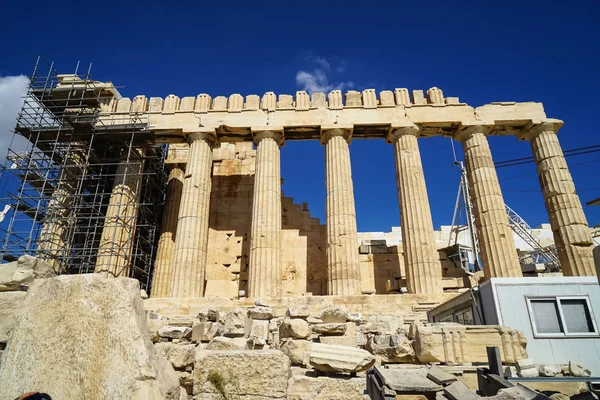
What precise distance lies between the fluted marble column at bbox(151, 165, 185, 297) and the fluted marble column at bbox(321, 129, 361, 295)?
8167 millimetres

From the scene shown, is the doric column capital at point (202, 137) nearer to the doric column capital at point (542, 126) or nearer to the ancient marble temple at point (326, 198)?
the ancient marble temple at point (326, 198)

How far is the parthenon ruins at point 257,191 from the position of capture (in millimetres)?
16844

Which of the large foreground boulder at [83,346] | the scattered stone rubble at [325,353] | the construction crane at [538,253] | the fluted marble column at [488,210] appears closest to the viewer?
the large foreground boulder at [83,346]

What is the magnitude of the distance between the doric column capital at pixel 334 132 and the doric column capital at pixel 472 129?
5.56 meters

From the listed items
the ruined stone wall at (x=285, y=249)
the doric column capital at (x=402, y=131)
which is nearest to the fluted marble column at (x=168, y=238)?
the ruined stone wall at (x=285, y=249)

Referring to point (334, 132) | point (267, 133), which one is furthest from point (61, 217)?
point (334, 132)

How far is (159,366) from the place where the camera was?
13.6 ft

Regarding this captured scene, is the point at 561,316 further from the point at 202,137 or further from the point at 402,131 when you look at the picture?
the point at 202,137

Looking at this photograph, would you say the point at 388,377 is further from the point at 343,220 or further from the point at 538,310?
the point at 343,220

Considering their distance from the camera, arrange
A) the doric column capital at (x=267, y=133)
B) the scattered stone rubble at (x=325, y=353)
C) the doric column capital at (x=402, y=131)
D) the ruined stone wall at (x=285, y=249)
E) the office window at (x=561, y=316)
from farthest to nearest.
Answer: the ruined stone wall at (x=285, y=249) → the doric column capital at (x=267, y=133) → the doric column capital at (x=402, y=131) → the office window at (x=561, y=316) → the scattered stone rubble at (x=325, y=353)

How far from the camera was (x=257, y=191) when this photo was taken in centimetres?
1827

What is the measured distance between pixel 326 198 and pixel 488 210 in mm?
7242

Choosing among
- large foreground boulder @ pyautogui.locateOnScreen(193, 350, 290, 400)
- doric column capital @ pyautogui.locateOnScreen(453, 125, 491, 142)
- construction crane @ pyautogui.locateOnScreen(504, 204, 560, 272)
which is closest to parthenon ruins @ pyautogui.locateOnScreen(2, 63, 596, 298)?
doric column capital @ pyautogui.locateOnScreen(453, 125, 491, 142)

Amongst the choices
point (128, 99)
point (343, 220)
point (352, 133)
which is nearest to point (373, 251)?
point (343, 220)
